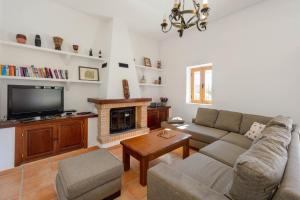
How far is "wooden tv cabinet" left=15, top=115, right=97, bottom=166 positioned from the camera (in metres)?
2.44

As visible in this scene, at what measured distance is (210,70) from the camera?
13.3ft

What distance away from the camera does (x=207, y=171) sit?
1.59 metres

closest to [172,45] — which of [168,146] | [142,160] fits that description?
[168,146]

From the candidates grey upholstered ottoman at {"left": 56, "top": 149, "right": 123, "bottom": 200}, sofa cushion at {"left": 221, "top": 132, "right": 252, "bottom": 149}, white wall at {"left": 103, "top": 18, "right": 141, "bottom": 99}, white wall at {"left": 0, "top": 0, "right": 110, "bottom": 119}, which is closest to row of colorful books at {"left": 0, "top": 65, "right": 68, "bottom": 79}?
white wall at {"left": 0, "top": 0, "right": 110, "bottom": 119}

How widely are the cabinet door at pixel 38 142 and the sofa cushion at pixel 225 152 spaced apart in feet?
8.96

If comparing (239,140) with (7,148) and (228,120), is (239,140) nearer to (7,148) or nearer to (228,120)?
(228,120)

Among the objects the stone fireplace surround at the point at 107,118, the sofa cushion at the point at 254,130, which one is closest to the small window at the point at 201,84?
the sofa cushion at the point at 254,130

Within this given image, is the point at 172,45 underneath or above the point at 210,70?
above

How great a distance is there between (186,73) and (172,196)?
388 centimetres

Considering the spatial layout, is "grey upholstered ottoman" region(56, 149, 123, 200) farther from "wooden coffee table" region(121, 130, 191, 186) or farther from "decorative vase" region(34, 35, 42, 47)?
"decorative vase" region(34, 35, 42, 47)

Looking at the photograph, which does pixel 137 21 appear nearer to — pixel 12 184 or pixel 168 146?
pixel 168 146

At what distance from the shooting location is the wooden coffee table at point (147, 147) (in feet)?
6.55

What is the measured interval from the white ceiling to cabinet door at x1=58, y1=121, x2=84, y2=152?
2.58 meters

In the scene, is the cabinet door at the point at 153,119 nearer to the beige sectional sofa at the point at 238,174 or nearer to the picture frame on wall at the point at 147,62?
the picture frame on wall at the point at 147,62
